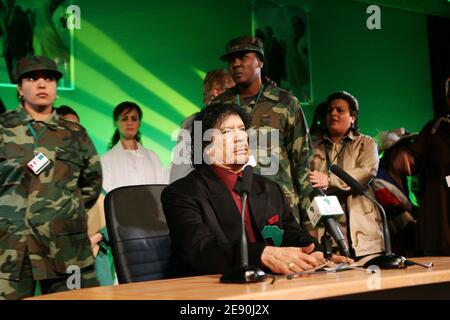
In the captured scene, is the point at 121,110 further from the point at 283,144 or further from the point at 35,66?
the point at 283,144

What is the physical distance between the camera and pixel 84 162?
3887 mm

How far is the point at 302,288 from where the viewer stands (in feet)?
5.42

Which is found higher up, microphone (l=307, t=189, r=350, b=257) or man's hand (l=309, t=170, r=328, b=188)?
man's hand (l=309, t=170, r=328, b=188)

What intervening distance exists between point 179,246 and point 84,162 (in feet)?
5.15

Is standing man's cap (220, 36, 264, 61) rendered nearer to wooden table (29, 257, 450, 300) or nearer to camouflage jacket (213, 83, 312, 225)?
camouflage jacket (213, 83, 312, 225)

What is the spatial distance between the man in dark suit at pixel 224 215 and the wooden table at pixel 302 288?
0.52 feet

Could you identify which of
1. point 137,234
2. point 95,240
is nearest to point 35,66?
point 95,240

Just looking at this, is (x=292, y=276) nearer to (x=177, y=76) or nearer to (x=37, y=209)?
(x=37, y=209)

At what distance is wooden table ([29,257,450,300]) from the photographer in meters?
1.63

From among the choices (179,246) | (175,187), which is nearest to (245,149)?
(175,187)

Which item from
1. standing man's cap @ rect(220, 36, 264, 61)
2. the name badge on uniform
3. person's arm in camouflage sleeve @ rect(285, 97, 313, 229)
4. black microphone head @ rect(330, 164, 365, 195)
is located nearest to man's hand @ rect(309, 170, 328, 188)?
person's arm in camouflage sleeve @ rect(285, 97, 313, 229)

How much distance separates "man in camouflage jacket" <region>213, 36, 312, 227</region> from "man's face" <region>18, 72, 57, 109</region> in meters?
0.93

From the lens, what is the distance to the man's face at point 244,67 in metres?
4.01

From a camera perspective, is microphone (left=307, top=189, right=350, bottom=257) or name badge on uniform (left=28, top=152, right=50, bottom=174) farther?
name badge on uniform (left=28, top=152, right=50, bottom=174)
